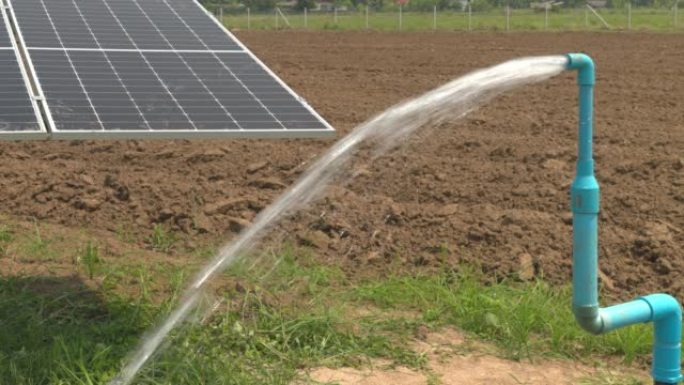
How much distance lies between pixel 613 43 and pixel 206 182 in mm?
17316

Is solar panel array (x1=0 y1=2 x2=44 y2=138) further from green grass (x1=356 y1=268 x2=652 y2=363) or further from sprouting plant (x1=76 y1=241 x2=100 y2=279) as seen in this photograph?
green grass (x1=356 y1=268 x2=652 y2=363)

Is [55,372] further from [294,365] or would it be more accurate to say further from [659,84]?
[659,84]

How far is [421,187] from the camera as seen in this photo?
28.5 ft

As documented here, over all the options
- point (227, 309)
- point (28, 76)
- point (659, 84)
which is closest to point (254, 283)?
point (227, 309)

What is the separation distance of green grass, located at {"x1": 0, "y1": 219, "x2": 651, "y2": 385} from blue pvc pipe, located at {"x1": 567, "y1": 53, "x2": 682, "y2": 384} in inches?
59.1

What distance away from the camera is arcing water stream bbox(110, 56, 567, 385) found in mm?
4113

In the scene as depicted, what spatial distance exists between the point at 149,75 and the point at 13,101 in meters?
1.11

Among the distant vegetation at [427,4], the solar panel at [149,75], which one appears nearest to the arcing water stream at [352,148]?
the solar panel at [149,75]

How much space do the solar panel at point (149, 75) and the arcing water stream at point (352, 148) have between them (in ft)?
2.26

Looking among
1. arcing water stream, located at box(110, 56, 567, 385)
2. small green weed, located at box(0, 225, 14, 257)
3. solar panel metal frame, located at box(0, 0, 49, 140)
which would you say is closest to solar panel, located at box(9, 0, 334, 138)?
solar panel metal frame, located at box(0, 0, 49, 140)

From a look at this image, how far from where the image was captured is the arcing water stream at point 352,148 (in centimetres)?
411

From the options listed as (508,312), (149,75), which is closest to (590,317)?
(508,312)

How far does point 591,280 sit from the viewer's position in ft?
12.1

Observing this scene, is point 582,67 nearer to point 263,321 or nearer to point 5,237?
point 263,321
